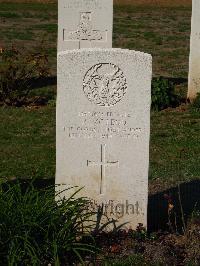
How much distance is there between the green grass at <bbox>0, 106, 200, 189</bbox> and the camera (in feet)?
25.9

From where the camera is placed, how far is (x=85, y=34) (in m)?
11.4

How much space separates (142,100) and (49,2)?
1248 inches

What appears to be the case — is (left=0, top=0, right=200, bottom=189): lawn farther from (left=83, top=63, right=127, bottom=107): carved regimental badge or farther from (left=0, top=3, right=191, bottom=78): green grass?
(left=83, top=63, right=127, bottom=107): carved regimental badge

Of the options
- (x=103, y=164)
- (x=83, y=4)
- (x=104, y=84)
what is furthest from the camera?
(x=83, y=4)

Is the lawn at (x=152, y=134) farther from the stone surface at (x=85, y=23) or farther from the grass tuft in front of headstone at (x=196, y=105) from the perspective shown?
the stone surface at (x=85, y=23)

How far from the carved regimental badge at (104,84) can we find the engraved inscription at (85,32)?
5.87 metres

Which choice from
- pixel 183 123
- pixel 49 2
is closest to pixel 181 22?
pixel 49 2

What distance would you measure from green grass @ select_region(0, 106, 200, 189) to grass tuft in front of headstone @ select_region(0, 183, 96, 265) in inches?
61.7

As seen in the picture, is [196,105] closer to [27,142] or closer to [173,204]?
[27,142]

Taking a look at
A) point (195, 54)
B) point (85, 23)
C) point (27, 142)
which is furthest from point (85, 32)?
point (27, 142)

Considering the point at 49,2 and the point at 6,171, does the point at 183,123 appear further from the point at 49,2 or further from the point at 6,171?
the point at 49,2

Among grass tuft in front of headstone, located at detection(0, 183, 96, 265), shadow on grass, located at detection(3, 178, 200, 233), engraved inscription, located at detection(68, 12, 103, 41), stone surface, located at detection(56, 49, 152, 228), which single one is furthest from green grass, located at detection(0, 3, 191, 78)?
grass tuft in front of headstone, located at detection(0, 183, 96, 265)

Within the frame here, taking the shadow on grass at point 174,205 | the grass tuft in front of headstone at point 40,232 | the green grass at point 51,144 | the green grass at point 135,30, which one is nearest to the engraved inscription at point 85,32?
the green grass at point 51,144

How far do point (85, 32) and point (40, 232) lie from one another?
673 cm
